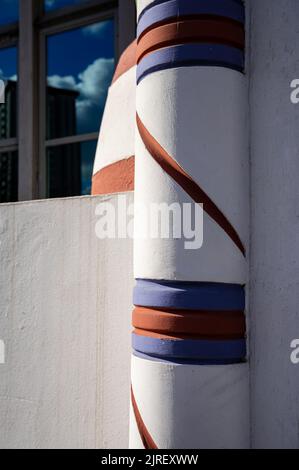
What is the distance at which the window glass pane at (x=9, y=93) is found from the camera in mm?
4703

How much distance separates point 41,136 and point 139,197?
3140 mm

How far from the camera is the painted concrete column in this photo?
57.8 inches

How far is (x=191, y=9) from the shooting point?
1.50 meters

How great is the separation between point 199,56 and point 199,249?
576mm

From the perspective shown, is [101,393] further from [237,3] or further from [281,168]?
[237,3]

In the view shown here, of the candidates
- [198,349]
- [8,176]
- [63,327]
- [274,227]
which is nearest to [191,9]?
[274,227]

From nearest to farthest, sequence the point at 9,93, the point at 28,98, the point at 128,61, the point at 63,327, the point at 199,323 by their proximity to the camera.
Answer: the point at 199,323 < the point at 63,327 < the point at 128,61 < the point at 28,98 < the point at 9,93

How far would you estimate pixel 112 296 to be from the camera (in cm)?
188

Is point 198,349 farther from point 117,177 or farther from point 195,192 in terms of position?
point 117,177

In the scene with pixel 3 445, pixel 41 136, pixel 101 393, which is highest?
pixel 41 136

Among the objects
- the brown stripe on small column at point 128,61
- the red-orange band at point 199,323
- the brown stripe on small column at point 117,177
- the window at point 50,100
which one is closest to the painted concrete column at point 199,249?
the red-orange band at point 199,323

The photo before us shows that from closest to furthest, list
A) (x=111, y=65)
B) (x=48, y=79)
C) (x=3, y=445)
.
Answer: (x=3, y=445), (x=111, y=65), (x=48, y=79)

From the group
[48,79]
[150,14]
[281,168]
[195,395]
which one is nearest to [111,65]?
[48,79]
